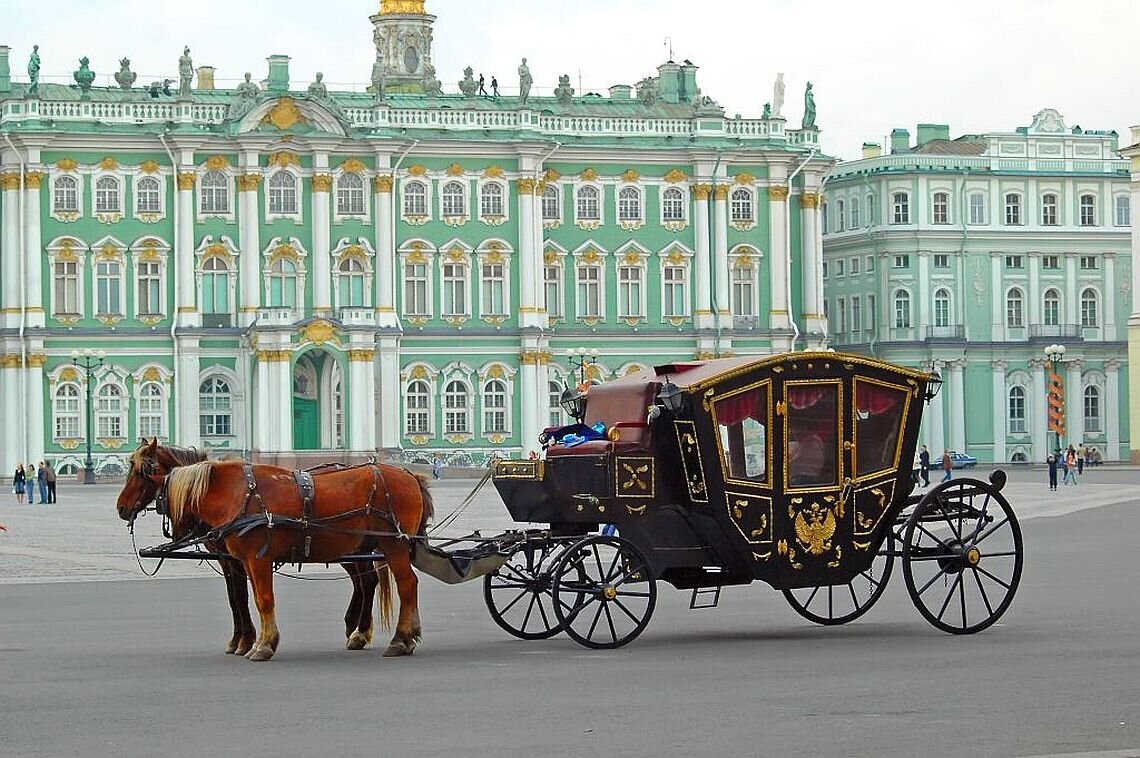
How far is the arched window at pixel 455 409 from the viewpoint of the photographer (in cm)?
7931

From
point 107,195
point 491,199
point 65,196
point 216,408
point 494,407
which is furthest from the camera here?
point 491,199

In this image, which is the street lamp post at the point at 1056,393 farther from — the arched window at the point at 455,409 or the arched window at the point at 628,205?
the arched window at the point at 455,409

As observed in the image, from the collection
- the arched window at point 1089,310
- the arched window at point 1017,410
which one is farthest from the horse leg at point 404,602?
the arched window at point 1089,310

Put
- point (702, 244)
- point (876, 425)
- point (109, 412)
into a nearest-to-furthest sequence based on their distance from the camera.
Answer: point (876, 425) → point (109, 412) → point (702, 244)

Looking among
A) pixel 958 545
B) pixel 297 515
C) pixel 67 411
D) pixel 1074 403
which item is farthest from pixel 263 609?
pixel 1074 403

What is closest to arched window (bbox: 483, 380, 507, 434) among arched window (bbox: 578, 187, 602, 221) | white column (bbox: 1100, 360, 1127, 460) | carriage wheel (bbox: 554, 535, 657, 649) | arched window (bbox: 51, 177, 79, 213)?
arched window (bbox: 578, 187, 602, 221)

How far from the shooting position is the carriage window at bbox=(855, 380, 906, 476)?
19531 mm

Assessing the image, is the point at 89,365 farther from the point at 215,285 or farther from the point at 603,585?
the point at 603,585

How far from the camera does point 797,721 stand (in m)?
13.8

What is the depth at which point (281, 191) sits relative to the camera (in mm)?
77875

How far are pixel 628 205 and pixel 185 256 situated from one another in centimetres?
1582

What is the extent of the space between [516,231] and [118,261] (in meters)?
13.5

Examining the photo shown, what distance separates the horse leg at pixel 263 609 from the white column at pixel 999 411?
7678 centimetres

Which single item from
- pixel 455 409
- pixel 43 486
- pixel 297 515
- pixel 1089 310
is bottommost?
pixel 43 486
